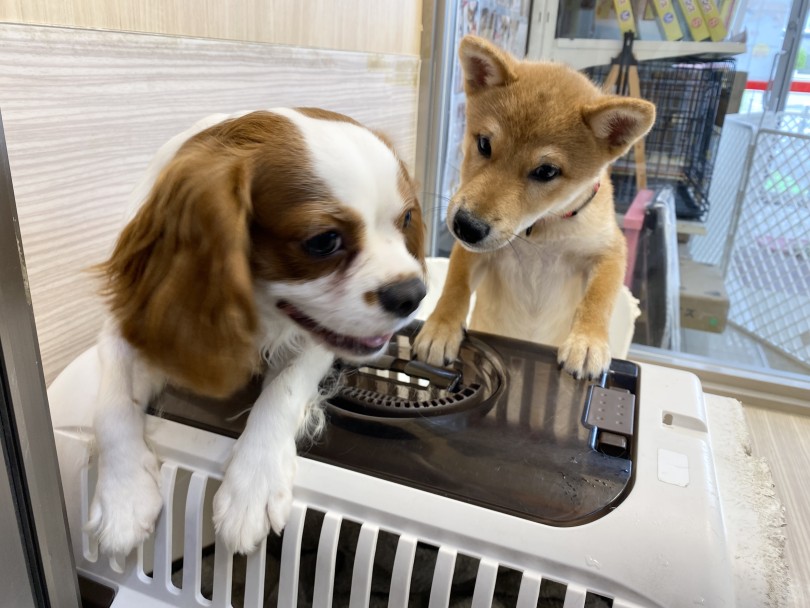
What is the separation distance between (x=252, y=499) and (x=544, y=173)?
0.66m

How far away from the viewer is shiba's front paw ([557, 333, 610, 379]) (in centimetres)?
86

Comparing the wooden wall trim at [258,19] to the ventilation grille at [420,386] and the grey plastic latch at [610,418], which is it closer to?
the ventilation grille at [420,386]

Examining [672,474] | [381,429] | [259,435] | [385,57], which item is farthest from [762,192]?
[259,435]

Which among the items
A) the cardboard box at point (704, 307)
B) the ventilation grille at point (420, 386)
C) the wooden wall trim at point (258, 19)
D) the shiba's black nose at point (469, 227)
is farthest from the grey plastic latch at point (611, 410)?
the cardboard box at point (704, 307)

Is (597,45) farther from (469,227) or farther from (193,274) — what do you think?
(193,274)

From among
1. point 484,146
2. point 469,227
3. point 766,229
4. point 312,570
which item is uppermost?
point 484,146

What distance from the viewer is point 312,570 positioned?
72 centimetres

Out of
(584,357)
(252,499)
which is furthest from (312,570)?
(584,357)

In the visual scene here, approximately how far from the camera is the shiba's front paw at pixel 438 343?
892mm

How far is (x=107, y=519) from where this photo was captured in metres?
0.62

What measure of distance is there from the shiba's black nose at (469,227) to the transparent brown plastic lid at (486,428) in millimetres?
186

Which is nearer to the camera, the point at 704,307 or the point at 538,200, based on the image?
the point at 538,200

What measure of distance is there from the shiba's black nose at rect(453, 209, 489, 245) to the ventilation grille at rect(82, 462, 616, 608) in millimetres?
465

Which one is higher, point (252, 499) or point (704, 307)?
point (252, 499)
